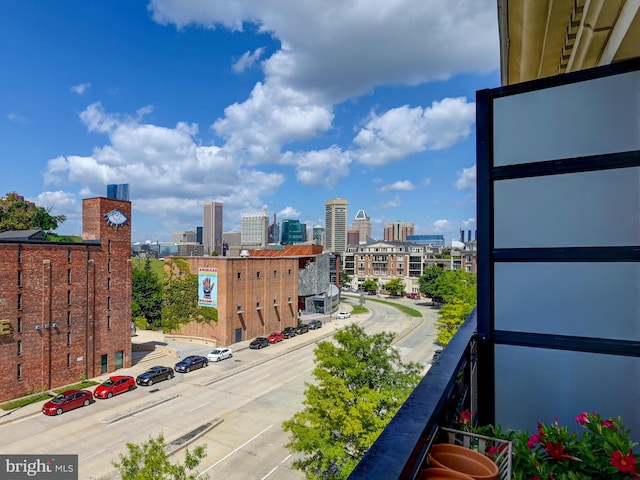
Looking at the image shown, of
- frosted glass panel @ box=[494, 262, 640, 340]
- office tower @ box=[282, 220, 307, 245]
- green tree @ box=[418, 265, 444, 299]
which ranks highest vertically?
office tower @ box=[282, 220, 307, 245]

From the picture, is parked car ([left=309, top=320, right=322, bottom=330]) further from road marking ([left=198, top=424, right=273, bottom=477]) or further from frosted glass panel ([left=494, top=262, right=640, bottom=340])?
frosted glass panel ([left=494, top=262, right=640, bottom=340])

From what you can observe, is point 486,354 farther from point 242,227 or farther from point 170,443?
point 242,227

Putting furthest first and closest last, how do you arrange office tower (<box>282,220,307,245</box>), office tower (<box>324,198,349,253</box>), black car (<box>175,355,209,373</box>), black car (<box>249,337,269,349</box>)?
office tower (<box>324,198,349,253</box>)
office tower (<box>282,220,307,245</box>)
black car (<box>249,337,269,349</box>)
black car (<box>175,355,209,373</box>)

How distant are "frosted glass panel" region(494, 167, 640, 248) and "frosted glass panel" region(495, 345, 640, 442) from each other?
2.66ft

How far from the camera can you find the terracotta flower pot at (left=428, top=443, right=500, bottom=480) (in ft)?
5.01

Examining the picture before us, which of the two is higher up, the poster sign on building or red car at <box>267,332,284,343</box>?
the poster sign on building

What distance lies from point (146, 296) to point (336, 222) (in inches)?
5208

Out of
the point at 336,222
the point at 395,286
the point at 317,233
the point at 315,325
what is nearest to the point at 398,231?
the point at 336,222

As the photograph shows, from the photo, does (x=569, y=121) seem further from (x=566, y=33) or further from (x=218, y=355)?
(x=218, y=355)

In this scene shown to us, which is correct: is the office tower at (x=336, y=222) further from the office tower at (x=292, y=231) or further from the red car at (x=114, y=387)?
the red car at (x=114, y=387)

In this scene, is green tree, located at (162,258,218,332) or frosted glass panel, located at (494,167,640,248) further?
green tree, located at (162,258,218,332)

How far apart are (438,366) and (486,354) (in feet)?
3.13

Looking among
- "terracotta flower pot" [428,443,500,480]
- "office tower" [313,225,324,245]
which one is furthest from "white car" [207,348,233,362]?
"office tower" [313,225,324,245]

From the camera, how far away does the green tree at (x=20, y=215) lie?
3359 centimetres
